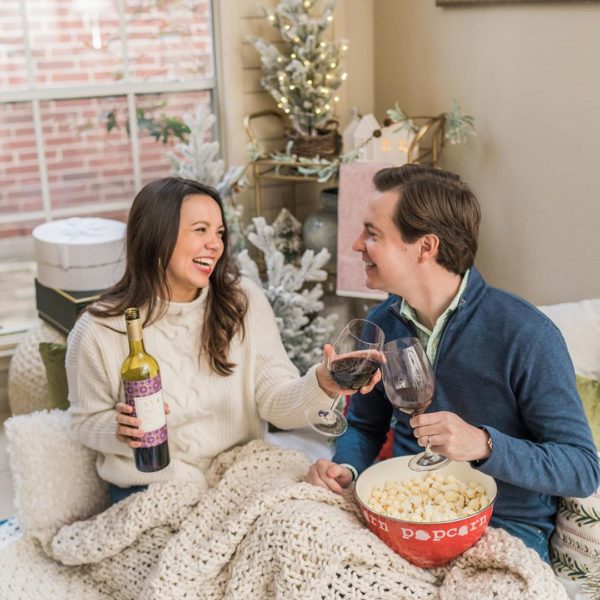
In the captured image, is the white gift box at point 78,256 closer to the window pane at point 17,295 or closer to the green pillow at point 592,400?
the window pane at point 17,295

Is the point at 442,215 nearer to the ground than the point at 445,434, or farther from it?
farther from it

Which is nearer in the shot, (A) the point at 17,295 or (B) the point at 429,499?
(B) the point at 429,499

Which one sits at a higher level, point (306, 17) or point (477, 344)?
point (306, 17)

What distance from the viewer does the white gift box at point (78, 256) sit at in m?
3.12

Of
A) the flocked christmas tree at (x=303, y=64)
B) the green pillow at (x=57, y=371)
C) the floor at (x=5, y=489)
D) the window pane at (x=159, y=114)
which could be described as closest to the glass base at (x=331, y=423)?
the green pillow at (x=57, y=371)

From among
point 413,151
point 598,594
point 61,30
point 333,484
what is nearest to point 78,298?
point 61,30

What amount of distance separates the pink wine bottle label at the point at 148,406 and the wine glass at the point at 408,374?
1.64ft

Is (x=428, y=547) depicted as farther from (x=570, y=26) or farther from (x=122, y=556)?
(x=570, y=26)

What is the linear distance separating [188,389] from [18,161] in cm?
163

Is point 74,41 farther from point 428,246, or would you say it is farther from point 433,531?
point 433,531

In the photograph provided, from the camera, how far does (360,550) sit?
1693 millimetres

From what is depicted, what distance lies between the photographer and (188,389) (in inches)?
85.5

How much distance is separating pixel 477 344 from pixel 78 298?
1707 mm

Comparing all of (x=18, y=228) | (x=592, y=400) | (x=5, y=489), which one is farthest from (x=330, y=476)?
(x=18, y=228)
